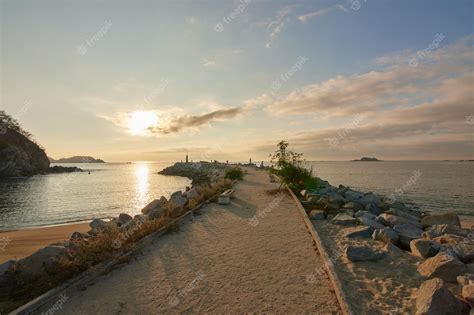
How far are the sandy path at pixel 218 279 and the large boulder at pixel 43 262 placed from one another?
127 centimetres

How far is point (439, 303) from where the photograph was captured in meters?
4.21

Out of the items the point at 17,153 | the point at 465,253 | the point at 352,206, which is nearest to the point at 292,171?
the point at 352,206

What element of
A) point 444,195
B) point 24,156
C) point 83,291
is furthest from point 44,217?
point 24,156

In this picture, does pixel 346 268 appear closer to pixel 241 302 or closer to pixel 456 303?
pixel 456 303

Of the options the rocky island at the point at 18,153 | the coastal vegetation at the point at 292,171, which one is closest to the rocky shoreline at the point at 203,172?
the coastal vegetation at the point at 292,171

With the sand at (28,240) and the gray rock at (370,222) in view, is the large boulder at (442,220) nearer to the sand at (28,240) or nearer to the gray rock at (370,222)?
the gray rock at (370,222)

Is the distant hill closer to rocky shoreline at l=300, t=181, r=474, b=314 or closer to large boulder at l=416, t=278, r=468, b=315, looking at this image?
rocky shoreline at l=300, t=181, r=474, b=314

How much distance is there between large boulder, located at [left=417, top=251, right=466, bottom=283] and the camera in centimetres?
535

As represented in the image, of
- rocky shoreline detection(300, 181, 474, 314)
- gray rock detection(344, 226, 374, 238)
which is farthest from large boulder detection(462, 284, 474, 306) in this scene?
gray rock detection(344, 226, 374, 238)

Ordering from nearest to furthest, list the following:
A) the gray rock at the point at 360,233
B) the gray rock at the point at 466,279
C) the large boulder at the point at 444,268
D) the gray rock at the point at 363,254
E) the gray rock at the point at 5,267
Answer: the gray rock at the point at 466,279
the large boulder at the point at 444,268
the gray rock at the point at 5,267
the gray rock at the point at 363,254
the gray rock at the point at 360,233

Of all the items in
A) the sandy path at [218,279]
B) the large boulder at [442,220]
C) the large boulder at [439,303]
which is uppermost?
the large boulder at [439,303]

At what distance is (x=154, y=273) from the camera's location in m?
6.14

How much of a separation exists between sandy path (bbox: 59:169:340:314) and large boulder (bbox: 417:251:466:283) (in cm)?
211

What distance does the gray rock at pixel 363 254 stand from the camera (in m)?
6.51
